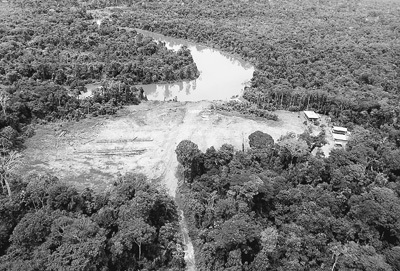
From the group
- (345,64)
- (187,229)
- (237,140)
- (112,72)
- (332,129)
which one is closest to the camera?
Answer: (187,229)

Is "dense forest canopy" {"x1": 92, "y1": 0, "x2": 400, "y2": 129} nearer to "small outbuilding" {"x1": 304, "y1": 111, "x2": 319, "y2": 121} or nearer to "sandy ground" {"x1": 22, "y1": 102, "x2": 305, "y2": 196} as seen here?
"small outbuilding" {"x1": 304, "y1": 111, "x2": 319, "y2": 121}

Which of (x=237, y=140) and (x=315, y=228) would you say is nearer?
(x=315, y=228)

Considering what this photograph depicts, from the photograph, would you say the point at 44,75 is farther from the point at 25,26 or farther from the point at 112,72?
the point at 25,26

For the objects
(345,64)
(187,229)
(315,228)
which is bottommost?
(187,229)

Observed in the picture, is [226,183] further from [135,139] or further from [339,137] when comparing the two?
[339,137]

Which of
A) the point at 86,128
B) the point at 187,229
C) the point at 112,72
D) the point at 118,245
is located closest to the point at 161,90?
the point at 112,72

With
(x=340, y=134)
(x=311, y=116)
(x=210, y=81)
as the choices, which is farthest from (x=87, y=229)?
(x=210, y=81)

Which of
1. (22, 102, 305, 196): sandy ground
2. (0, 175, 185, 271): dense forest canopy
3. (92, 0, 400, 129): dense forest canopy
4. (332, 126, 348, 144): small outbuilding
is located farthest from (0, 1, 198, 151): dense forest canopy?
(332, 126, 348, 144): small outbuilding
